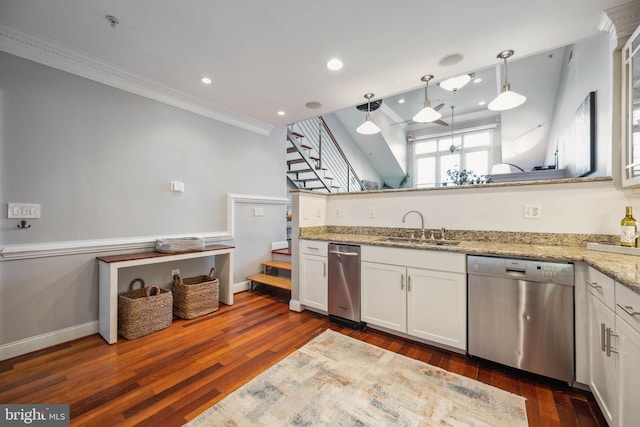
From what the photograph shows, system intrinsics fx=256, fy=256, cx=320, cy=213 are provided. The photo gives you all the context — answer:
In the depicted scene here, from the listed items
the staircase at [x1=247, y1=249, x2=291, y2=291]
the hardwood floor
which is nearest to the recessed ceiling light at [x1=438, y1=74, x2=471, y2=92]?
the hardwood floor

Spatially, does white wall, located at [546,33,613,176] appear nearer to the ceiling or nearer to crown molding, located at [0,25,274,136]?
the ceiling

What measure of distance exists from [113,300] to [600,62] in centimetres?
479

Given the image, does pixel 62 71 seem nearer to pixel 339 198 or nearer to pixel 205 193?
pixel 205 193

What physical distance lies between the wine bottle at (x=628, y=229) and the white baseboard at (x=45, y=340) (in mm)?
4375

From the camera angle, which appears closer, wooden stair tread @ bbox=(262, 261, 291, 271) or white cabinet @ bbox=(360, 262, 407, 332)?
white cabinet @ bbox=(360, 262, 407, 332)

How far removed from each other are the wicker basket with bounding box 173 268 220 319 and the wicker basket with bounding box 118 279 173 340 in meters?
0.18

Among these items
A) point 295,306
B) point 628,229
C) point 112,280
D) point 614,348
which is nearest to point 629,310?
point 614,348

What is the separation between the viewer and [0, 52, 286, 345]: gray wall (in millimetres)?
2117

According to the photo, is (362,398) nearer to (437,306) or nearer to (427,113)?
(437,306)

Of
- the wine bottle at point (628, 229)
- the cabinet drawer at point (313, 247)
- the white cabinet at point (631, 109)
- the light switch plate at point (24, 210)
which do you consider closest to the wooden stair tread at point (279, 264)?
the cabinet drawer at point (313, 247)

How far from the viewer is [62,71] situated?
92.0 inches

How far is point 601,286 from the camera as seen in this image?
1397mm

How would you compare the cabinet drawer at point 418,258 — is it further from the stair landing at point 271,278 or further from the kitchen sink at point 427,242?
the stair landing at point 271,278

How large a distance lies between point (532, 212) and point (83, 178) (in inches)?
160
